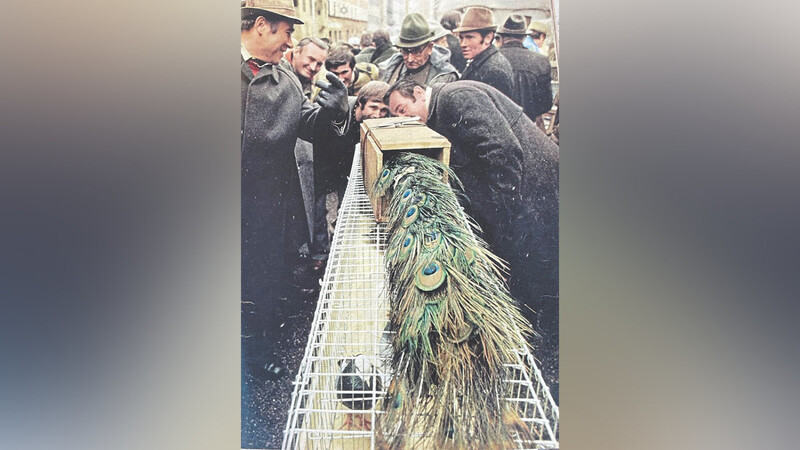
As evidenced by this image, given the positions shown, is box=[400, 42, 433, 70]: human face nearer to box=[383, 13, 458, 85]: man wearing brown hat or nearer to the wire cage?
box=[383, 13, 458, 85]: man wearing brown hat

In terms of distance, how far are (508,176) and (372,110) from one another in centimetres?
60

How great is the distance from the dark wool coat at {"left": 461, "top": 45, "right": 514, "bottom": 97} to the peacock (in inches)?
14.7

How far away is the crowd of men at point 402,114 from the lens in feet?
7.71

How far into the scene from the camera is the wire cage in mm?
2289

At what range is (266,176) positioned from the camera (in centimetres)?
236

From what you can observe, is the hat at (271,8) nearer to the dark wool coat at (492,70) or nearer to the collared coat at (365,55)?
the collared coat at (365,55)

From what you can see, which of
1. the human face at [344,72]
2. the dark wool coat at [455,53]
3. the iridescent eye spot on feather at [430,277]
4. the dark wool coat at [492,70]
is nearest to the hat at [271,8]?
→ the human face at [344,72]

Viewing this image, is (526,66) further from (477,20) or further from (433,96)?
(433,96)

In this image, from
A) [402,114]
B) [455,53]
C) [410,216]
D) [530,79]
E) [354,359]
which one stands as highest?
[455,53]

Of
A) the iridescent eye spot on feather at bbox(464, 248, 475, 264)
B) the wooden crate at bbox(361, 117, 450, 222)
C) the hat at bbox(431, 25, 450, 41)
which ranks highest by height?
the hat at bbox(431, 25, 450, 41)

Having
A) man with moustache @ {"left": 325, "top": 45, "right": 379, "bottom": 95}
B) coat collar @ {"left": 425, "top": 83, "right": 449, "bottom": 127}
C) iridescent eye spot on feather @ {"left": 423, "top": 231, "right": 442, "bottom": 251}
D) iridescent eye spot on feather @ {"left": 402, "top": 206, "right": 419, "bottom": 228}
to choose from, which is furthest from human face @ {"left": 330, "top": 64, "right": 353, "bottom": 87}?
iridescent eye spot on feather @ {"left": 423, "top": 231, "right": 442, "bottom": 251}

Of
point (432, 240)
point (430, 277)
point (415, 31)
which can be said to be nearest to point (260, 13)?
point (415, 31)
